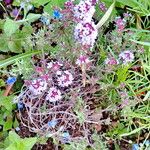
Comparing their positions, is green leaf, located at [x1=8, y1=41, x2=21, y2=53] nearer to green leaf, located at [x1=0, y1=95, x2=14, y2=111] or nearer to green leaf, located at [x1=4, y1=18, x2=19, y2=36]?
green leaf, located at [x1=4, y1=18, x2=19, y2=36]

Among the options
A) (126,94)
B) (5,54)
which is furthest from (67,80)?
(5,54)

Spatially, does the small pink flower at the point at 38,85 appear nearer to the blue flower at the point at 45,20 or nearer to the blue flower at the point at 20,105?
the blue flower at the point at 20,105

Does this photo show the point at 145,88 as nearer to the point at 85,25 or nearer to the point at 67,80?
the point at 67,80

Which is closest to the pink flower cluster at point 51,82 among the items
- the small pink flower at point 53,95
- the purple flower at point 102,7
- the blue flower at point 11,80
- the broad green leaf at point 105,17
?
the small pink flower at point 53,95

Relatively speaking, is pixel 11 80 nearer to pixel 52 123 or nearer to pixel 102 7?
pixel 52 123

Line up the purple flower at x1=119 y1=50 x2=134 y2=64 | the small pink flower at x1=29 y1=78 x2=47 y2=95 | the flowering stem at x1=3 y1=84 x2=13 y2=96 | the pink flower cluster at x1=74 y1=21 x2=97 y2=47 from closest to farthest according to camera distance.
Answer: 1. the pink flower cluster at x1=74 y1=21 x2=97 y2=47
2. the small pink flower at x1=29 y1=78 x2=47 y2=95
3. the purple flower at x1=119 y1=50 x2=134 y2=64
4. the flowering stem at x1=3 y1=84 x2=13 y2=96

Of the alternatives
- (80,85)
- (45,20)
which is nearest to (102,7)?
(45,20)

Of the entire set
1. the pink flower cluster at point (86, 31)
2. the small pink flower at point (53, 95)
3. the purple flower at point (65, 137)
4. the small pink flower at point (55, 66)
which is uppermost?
the pink flower cluster at point (86, 31)

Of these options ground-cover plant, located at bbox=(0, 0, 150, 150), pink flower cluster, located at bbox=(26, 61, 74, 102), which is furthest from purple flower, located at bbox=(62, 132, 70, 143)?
pink flower cluster, located at bbox=(26, 61, 74, 102)

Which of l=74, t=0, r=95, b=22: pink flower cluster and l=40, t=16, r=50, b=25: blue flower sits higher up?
l=74, t=0, r=95, b=22: pink flower cluster

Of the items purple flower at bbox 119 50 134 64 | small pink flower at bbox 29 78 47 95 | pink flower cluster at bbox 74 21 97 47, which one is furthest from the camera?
purple flower at bbox 119 50 134 64
